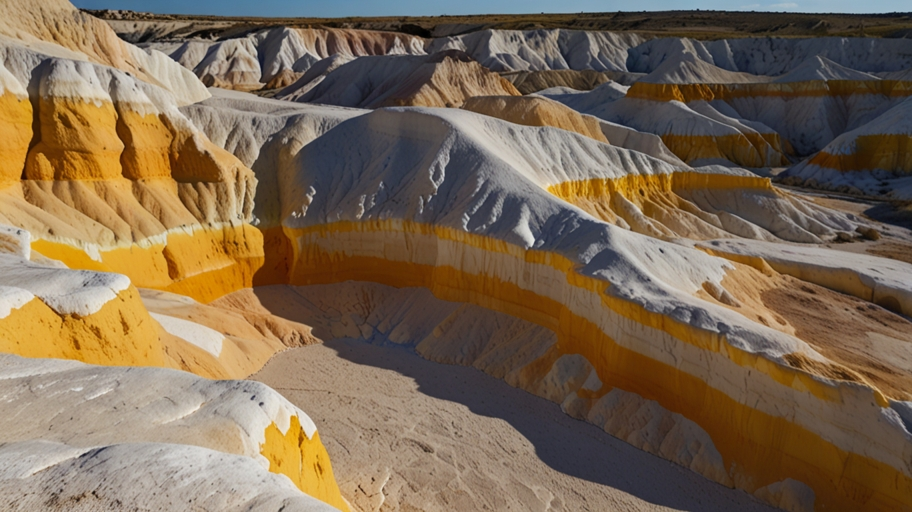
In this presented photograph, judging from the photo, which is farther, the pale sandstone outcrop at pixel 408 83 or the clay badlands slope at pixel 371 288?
the pale sandstone outcrop at pixel 408 83

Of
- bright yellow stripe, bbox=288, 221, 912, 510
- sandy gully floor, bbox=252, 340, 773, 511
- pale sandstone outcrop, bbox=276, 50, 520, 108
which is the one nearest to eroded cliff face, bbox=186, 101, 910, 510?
bright yellow stripe, bbox=288, 221, 912, 510

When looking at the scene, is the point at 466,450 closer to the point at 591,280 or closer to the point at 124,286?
the point at 591,280

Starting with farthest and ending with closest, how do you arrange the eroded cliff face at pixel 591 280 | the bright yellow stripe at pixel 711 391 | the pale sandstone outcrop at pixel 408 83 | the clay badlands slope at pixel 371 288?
the pale sandstone outcrop at pixel 408 83 < the eroded cliff face at pixel 591 280 < the bright yellow stripe at pixel 711 391 < the clay badlands slope at pixel 371 288

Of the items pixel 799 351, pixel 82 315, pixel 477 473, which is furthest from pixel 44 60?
pixel 799 351

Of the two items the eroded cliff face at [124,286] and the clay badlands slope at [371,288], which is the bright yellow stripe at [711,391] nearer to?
the clay badlands slope at [371,288]

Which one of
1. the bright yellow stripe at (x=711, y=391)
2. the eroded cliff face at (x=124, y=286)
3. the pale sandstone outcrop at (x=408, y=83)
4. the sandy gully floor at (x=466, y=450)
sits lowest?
the sandy gully floor at (x=466, y=450)

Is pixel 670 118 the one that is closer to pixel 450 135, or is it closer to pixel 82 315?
pixel 450 135

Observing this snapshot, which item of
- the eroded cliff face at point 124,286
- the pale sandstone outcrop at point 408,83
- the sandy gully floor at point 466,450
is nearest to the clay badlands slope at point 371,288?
the eroded cliff face at point 124,286
